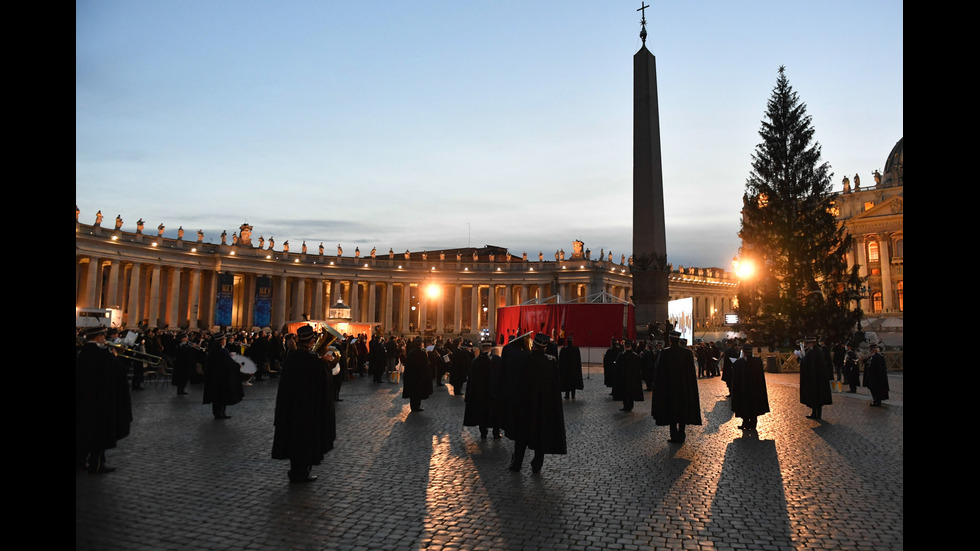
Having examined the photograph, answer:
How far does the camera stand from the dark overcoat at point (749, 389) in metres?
11.7

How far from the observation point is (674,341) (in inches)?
444

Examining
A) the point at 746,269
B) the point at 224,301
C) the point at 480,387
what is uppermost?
the point at 746,269

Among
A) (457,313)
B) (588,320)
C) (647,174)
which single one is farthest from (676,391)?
(457,313)

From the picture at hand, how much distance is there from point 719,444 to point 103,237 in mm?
54175

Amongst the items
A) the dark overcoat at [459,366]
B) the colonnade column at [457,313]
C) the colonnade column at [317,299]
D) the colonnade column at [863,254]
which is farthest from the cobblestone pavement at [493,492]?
the colonnade column at [863,254]

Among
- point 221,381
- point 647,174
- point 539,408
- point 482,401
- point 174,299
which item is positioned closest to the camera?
point 539,408

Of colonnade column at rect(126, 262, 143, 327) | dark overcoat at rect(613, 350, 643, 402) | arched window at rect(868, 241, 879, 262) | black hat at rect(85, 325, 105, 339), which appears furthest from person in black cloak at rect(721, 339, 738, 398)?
arched window at rect(868, 241, 879, 262)

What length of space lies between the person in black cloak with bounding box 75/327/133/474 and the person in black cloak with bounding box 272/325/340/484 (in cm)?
239

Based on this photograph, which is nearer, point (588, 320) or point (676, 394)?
point (676, 394)

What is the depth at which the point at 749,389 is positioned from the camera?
38.7 feet

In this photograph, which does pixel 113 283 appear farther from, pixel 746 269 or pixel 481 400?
pixel 481 400

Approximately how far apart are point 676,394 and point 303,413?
6.56 m

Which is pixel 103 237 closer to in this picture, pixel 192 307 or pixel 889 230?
pixel 192 307
